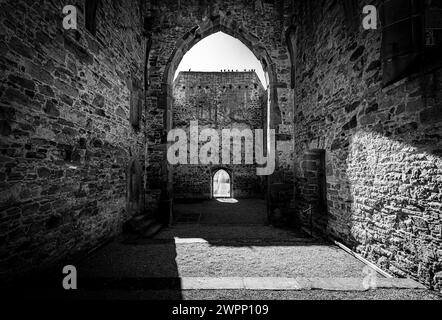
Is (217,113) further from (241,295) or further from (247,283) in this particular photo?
(241,295)

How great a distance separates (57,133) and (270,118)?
581cm

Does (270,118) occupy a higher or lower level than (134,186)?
higher

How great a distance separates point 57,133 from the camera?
3.69 metres

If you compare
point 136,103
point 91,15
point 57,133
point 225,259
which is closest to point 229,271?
point 225,259

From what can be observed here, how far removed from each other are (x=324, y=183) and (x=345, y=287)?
313cm

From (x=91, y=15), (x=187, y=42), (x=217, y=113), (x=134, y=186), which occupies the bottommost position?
(x=134, y=186)

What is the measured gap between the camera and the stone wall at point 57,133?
2.92m

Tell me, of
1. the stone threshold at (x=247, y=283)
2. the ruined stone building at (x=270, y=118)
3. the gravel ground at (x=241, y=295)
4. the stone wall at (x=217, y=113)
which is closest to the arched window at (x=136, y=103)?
the ruined stone building at (x=270, y=118)

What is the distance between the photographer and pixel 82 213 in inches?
170

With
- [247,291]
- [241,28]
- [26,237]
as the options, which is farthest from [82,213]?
[241,28]

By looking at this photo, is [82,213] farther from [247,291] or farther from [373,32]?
[373,32]

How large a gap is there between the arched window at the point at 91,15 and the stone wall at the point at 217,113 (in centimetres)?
843

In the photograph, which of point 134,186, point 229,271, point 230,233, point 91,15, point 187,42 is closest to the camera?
point 229,271

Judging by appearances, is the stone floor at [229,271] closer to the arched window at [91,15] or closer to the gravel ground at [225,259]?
the gravel ground at [225,259]
